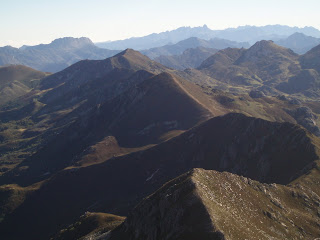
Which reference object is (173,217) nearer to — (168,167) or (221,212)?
(221,212)

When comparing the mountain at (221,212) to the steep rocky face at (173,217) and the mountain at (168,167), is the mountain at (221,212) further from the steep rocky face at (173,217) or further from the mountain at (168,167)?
the mountain at (168,167)

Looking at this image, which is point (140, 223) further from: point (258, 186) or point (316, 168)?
point (316, 168)

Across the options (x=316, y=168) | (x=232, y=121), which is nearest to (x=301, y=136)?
(x=316, y=168)

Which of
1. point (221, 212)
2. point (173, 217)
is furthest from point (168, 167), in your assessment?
point (221, 212)

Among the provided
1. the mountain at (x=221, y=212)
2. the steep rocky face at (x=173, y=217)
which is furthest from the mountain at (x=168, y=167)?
the steep rocky face at (x=173, y=217)

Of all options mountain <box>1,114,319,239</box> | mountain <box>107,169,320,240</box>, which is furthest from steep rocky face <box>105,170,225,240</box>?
mountain <box>1,114,319,239</box>

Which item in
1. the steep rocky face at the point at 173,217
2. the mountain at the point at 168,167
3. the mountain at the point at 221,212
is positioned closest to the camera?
the steep rocky face at the point at 173,217

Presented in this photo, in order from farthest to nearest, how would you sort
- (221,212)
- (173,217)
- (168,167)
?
(168,167), (173,217), (221,212)
